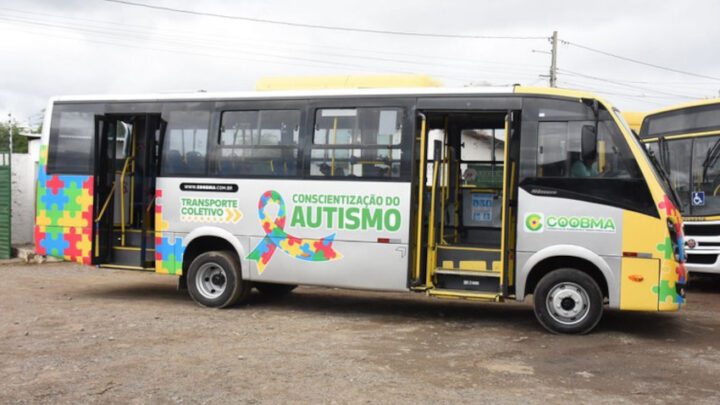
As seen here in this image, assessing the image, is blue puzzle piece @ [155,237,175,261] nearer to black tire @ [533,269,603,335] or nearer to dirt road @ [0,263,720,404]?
dirt road @ [0,263,720,404]

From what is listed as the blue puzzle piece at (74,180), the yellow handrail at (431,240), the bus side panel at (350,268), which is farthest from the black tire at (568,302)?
the blue puzzle piece at (74,180)

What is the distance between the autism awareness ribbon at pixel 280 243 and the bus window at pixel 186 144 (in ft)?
3.76

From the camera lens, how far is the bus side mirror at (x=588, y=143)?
8352 millimetres

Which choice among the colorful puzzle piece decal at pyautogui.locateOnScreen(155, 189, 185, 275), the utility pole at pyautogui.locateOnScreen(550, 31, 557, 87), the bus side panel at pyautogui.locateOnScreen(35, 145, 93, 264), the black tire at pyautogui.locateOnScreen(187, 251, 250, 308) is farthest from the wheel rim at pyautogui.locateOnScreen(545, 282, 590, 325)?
the utility pole at pyautogui.locateOnScreen(550, 31, 557, 87)

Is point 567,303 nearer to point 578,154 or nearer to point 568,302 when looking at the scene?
point 568,302

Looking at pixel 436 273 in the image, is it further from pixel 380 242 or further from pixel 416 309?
pixel 416 309

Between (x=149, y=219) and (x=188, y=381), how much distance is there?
5077 mm

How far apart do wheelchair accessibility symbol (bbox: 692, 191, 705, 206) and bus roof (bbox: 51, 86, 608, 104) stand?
5.17 m

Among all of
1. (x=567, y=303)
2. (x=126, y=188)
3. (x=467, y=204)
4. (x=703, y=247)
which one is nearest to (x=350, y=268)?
(x=467, y=204)

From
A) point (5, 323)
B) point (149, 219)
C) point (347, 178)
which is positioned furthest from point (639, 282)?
point (5, 323)

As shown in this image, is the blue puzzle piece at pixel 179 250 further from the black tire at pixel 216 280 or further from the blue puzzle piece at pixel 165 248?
the black tire at pixel 216 280

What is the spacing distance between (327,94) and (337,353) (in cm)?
383

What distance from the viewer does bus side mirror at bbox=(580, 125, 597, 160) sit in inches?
329

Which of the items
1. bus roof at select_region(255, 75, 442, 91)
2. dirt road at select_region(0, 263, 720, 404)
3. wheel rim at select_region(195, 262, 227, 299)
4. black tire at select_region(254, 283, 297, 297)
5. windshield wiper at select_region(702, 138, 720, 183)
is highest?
bus roof at select_region(255, 75, 442, 91)
